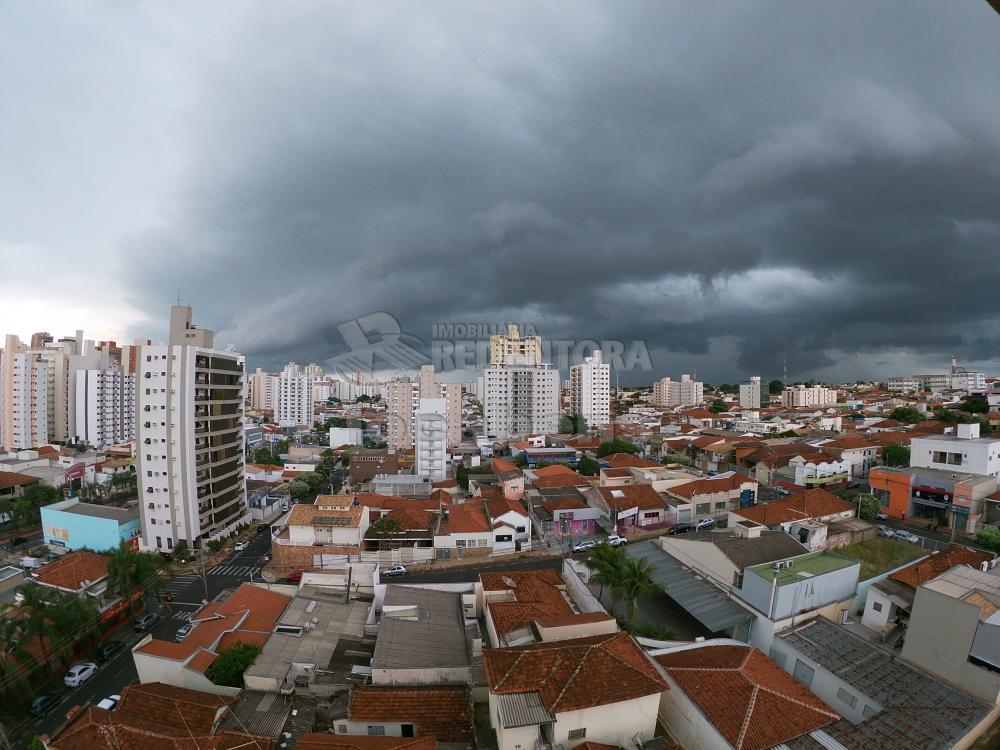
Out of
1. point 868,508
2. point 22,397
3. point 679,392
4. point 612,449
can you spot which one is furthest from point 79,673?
point 679,392

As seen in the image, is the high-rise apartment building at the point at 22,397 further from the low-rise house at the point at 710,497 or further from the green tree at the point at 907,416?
the green tree at the point at 907,416

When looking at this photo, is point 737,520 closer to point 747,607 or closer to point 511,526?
point 747,607

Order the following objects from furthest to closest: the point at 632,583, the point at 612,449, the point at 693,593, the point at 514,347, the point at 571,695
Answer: the point at 514,347 → the point at 612,449 → the point at 693,593 → the point at 632,583 → the point at 571,695

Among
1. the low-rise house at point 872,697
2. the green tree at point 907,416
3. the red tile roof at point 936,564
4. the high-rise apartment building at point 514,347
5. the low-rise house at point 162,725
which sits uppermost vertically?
the high-rise apartment building at point 514,347

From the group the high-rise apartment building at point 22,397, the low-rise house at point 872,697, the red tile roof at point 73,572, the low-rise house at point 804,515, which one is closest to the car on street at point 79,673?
the red tile roof at point 73,572

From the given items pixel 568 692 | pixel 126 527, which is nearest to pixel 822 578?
pixel 568 692

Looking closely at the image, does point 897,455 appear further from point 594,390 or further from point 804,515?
point 594,390

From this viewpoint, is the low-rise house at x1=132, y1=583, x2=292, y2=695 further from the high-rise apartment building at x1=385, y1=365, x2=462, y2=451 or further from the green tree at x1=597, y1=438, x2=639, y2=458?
the high-rise apartment building at x1=385, y1=365, x2=462, y2=451
